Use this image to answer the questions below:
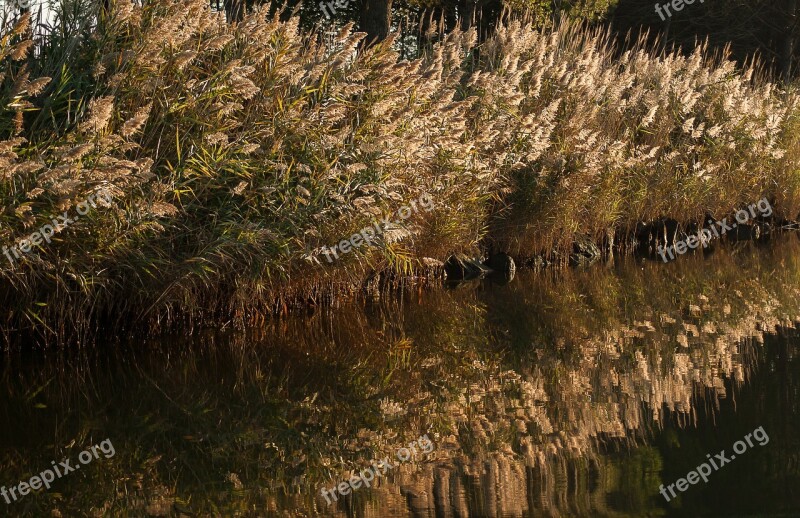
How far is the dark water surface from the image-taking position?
375cm

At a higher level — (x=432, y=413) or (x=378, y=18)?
(x=378, y=18)

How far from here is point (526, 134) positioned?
971cm

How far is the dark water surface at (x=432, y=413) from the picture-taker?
3752 mm

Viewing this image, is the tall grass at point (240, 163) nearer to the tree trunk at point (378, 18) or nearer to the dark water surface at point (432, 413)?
the dark water surface at point (432, 413)

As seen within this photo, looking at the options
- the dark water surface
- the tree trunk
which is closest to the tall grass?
the dark water surface

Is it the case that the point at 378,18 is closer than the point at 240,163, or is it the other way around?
the point at 240,163

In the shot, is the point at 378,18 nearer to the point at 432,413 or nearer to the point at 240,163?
the point at 240,163

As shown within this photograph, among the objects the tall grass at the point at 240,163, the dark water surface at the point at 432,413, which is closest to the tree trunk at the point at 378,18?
the tall grass at the point at 240,163

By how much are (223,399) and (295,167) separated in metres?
2.26

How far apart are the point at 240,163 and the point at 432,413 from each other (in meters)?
2.56

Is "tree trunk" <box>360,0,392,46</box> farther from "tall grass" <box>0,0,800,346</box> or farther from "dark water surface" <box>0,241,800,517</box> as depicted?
"dark water surface" <box>0,241,800,517</box>

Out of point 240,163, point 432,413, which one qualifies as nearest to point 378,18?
point 240,163

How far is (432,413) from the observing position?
4.98m

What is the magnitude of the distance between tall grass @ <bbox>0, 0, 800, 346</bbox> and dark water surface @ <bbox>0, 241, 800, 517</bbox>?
386mm
